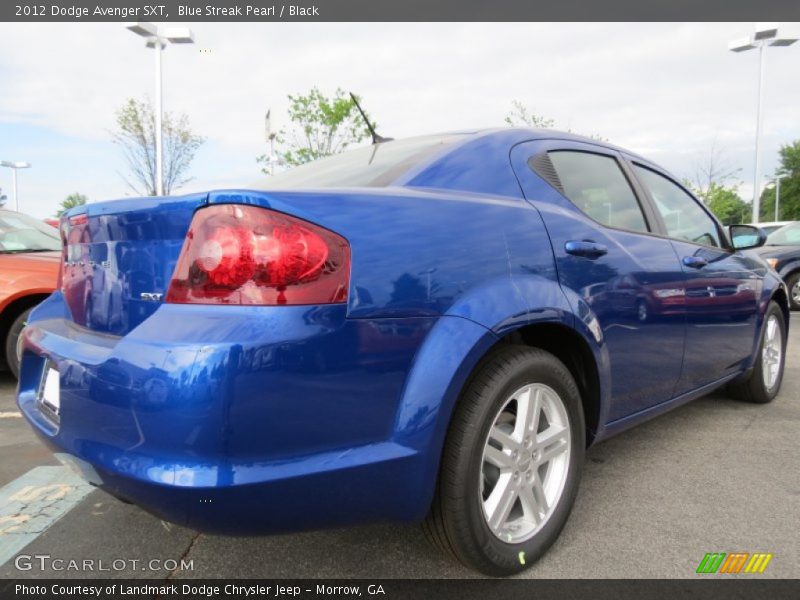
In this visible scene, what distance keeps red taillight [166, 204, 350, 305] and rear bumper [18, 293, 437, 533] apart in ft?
0.14

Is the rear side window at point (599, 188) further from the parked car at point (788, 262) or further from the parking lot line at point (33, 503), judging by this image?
the parked car at point (788, 262)

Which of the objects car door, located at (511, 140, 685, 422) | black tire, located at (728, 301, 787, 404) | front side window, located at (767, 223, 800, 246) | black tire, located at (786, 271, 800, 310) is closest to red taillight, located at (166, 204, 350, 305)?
car door, located at (511, 140, 685, 422)

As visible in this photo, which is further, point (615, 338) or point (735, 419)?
point (735, 419)

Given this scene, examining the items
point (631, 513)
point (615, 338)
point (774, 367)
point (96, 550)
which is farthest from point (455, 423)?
point (774, 367)

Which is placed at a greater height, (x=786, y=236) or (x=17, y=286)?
(x=786, y=236)

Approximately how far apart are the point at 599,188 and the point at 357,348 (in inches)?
62.7

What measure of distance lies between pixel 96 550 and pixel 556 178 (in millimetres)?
2197

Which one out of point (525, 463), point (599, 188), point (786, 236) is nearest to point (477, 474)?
point (525, 463)

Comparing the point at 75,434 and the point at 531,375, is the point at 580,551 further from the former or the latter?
the point at 75,434

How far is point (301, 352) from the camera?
1373 mm

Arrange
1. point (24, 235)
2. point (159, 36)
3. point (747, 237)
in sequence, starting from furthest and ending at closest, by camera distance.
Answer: point (159, 36) → point (24, 235) → point (747, 237)

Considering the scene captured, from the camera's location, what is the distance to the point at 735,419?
11.6 ft

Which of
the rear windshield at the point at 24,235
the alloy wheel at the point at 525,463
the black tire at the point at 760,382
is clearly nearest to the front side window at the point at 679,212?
the black tire at the point at 760,382

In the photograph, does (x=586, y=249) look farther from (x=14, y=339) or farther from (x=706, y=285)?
(x=14, y=339)
